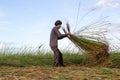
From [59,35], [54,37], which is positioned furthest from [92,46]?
[54,37]

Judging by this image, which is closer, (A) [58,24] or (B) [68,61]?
(A) [58,24]

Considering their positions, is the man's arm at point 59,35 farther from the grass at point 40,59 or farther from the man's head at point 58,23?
the grass at point 40,59

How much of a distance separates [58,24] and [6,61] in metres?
2.24

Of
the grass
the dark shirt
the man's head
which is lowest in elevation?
the grass

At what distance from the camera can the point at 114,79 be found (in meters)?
9.08

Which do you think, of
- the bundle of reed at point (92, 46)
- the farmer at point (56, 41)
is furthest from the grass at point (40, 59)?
the farmer at point (56, 41)

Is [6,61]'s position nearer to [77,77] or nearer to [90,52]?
[90,52]

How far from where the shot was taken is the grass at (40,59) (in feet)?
44.6

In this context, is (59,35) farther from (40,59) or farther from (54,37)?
(40,59)

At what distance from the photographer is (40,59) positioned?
14.6m

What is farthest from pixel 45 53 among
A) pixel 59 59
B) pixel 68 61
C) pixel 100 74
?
pixel 100 74

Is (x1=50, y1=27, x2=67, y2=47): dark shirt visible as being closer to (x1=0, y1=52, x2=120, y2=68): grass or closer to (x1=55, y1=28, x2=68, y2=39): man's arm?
(x1=55, y1=28, x2=68, y2=39): man's arm

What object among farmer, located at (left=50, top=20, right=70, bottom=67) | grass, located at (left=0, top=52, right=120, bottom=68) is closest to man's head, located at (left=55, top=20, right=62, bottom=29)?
farmer, located at (left=50, top=20, right=70, bottom=67)

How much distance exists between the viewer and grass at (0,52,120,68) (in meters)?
13.6
